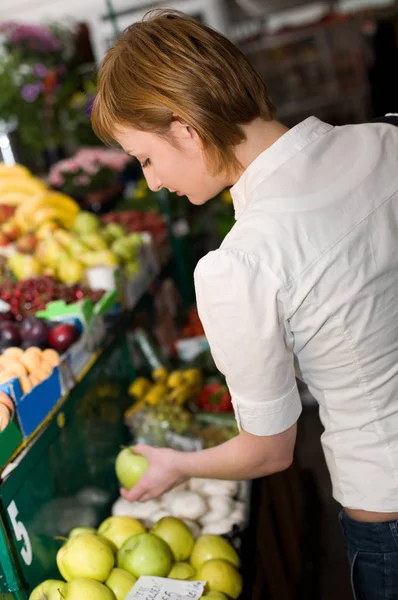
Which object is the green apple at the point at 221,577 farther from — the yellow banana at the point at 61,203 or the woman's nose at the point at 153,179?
the yellow banana at the point at 61,203

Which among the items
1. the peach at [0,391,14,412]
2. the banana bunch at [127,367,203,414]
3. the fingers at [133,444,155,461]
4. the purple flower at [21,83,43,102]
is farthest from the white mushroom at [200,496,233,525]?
the purple flower at [21,83,43,102]

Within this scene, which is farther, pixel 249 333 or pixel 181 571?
pixel 181 571

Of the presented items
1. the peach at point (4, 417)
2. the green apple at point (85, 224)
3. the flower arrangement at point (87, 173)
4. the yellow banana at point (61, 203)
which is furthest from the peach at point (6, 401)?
the flower arrangement at point (87, 173)

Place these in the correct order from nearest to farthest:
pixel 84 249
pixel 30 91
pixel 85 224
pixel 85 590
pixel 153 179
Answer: pixel 153 179 → pixel 85 590 → pixel 84 249 → pixel 85 224 → pixel 30 91

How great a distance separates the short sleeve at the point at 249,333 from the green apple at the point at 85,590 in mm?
645

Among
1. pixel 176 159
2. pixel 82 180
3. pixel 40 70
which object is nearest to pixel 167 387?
pixel 176 159

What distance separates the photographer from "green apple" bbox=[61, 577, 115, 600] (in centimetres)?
169

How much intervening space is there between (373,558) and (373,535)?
61mm

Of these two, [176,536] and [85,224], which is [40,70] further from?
[176,536]

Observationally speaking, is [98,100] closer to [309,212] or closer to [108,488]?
[309,212]

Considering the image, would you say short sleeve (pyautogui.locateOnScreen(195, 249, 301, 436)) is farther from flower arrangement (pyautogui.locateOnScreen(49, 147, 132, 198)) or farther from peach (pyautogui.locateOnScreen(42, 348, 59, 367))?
flower arrangement (pyautogui.locateOnScreen(49, 147, 132, 198))

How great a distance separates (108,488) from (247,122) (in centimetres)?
149

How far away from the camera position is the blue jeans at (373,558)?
1484 millimetres

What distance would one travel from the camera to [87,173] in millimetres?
4750
